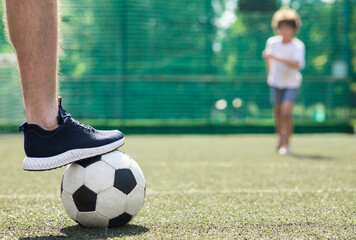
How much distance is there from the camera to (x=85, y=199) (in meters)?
2.03

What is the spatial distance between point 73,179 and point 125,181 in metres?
0.22

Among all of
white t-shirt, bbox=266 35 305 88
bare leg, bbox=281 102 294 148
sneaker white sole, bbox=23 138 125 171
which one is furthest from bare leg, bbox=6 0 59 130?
white t-shirt, bbox=266 35 305 88

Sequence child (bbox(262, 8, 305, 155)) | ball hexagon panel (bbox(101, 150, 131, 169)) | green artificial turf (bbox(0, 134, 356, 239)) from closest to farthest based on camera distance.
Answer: green artificial turf (bbox(0, 134, 356, 239)), ball hexagon panel (bbox(101, 150, 131, 169)), child (bbox(262, 8, 305, 155))

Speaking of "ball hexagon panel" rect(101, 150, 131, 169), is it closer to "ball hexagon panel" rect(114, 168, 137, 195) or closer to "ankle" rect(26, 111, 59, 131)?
"ball hexagon panel" rect(114, 168, 137, 195)

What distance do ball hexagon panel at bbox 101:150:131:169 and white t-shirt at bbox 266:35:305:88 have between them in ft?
13.5

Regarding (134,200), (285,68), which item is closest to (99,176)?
(134,200)

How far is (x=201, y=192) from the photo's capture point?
306cm

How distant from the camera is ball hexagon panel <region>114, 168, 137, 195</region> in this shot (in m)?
2.06

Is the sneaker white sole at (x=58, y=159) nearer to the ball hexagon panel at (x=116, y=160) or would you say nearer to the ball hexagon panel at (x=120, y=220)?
the ball hexagon panel at (x=116, y=160)

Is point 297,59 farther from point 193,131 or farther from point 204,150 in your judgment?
point 193,131

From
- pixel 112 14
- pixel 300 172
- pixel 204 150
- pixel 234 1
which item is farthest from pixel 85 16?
pixel 300 172

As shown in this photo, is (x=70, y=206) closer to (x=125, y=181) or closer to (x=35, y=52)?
(x=125, y=181)

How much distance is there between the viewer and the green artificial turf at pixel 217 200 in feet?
6.55

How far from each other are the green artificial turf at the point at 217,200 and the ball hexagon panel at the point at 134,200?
73 mm
